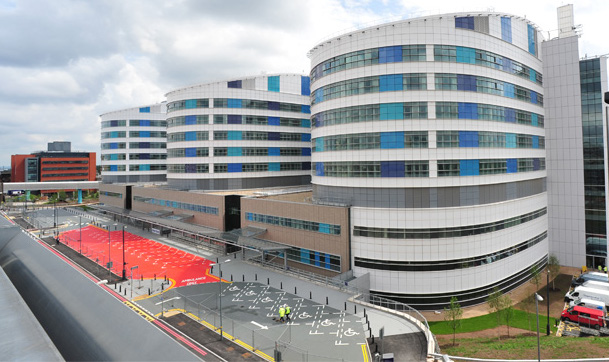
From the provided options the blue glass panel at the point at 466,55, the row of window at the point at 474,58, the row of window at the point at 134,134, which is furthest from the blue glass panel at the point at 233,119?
the row of window at the point at 134,134

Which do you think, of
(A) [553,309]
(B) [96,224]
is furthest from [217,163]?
(A) [553,309]

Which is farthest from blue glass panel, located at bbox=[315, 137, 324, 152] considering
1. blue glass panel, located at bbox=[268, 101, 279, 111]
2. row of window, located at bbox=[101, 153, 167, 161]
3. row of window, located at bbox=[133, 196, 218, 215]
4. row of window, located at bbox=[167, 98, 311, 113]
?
row of window, located at bbox=[101, 153, 167, 161]

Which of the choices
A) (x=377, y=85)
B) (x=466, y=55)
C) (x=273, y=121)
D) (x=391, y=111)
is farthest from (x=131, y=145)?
(x=466, y=55)

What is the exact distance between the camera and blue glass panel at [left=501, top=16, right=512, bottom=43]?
142 ft

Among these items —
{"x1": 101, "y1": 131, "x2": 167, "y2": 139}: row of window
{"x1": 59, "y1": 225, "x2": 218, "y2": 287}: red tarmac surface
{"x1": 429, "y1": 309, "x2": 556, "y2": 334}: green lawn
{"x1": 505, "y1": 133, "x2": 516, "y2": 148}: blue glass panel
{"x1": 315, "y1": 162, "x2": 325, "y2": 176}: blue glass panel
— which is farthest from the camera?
{"x1": 101, "y1": 131, "x2": 167, "y2": 139}: row of window

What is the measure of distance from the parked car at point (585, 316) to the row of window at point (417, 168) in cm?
1707

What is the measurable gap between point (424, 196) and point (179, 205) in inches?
1905

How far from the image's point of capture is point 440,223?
126ft

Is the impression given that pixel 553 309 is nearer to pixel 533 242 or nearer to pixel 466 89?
pixel 533 242

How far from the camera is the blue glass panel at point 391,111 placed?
3928 centimetres

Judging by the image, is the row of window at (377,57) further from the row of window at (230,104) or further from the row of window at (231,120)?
the row of window at (231,120)

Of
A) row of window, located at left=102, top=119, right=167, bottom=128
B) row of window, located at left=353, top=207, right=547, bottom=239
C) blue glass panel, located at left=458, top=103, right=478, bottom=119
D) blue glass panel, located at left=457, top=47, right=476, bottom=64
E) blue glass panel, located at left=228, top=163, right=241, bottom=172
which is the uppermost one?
row of window, located at left=102, top=119, right=167, bottom=128

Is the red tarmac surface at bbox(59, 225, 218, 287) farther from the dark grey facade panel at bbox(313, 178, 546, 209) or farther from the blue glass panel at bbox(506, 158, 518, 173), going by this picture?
the blue glass panel at bbox(506, 158, 518, 173)

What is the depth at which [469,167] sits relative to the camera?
130 feet
